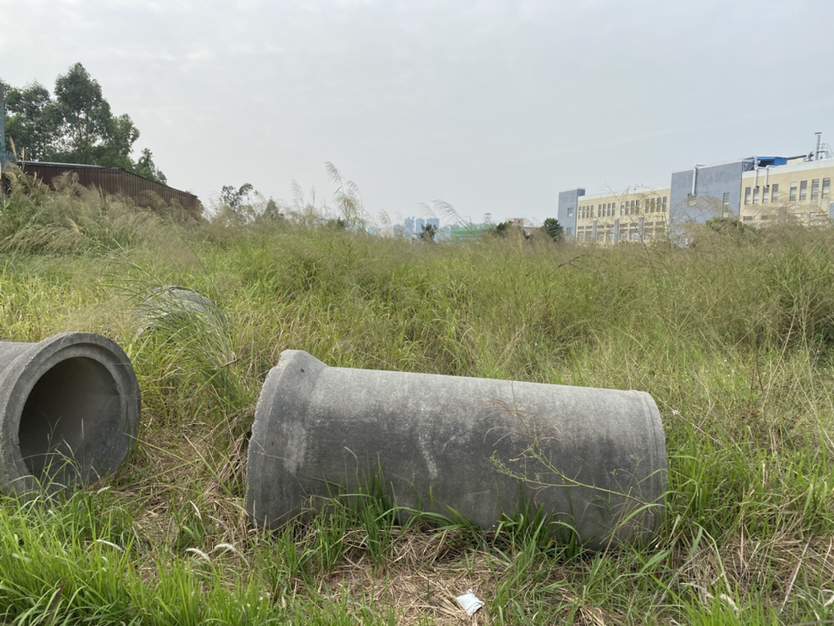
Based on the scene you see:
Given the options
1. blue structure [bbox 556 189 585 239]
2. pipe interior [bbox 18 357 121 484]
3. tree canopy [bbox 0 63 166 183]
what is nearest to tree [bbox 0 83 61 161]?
tree canopy [bbox 0 63 166 183]

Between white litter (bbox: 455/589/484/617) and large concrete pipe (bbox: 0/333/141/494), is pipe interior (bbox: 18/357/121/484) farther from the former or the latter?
white litter (bbox: 455/589/484/617)

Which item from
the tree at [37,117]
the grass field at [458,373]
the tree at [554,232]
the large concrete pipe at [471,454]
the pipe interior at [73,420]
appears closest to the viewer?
the grass field at [458,373]

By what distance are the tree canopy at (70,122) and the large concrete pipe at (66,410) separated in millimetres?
40703

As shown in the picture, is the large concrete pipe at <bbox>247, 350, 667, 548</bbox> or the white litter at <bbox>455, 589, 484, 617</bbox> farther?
the large concrete pipe at <bbox>247, 350, 667, 548</bbox>

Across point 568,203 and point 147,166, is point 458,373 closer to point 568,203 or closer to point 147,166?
point 147,166

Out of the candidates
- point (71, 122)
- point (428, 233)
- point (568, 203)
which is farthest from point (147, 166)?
point (568, 203)

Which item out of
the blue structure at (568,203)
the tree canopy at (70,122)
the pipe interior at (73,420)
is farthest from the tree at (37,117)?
the blue structure at (568,203)

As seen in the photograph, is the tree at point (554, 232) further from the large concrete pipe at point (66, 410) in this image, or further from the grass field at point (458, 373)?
the large concrete pipe at point (66, 410)

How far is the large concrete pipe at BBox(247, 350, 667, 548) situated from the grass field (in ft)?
0.42

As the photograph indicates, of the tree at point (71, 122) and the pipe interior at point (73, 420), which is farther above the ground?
the tree at point (71, 122)

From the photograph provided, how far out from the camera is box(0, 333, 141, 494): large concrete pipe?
239cm

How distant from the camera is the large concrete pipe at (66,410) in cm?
239

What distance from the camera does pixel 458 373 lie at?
13.8 feet

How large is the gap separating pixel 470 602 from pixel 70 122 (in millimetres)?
48008
